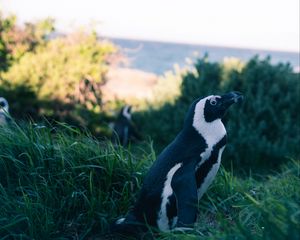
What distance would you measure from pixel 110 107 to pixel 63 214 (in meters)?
7.29

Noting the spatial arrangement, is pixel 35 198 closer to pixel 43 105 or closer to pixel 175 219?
pixel 175 219

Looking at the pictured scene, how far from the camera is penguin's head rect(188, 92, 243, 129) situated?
10.3 feet

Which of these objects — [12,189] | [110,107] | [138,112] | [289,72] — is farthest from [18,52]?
[12,189]

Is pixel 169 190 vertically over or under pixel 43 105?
over

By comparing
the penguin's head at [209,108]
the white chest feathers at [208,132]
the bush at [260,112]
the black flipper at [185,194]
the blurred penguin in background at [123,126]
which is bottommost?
the blurred penguin in background at [123,126]

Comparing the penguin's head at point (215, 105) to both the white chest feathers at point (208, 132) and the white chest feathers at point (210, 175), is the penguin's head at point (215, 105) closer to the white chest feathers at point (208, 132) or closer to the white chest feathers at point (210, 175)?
the white chest feathers at point (208, 132)

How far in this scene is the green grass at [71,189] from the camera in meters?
3.17

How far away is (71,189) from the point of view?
346 centimetres

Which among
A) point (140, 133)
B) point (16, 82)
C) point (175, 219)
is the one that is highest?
point (175, 219)

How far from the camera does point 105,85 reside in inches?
453

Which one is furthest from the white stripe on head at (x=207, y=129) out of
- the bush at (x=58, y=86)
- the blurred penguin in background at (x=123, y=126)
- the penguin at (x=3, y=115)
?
the bush at (x=58, y=86)

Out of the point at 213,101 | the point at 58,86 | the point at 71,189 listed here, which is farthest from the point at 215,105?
the point at 58,86

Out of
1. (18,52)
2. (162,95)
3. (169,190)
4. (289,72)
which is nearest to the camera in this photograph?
(169,190)

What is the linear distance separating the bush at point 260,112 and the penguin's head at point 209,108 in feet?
13.8
